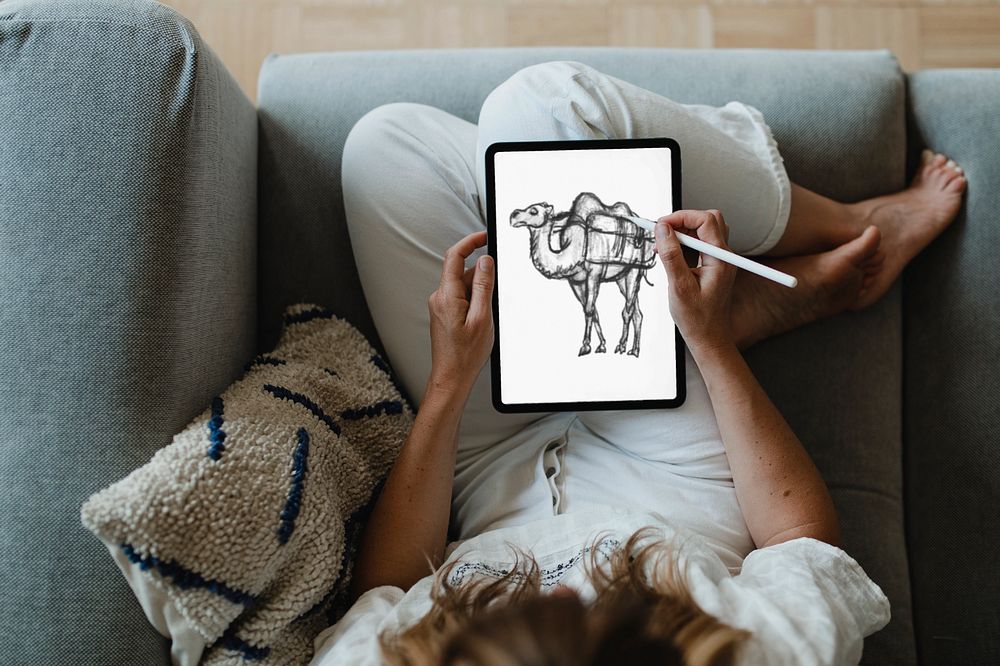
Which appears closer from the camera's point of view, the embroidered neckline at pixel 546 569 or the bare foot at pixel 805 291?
the embroidered neckline at pixel 546 569

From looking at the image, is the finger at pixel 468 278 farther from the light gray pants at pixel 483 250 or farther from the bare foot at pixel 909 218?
the bare foot at pixel 909 218

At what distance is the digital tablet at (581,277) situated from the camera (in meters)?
0.84

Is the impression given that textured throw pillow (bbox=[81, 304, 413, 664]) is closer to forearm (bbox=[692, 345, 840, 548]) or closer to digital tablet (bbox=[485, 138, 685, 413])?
digital tablet (bbox=[485, 138, 685, 413])

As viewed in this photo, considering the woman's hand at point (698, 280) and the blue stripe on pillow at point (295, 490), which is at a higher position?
the woman's hand at point (698, 280)

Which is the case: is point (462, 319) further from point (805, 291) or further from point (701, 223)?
point (805, 291)

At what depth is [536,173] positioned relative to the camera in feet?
2.73

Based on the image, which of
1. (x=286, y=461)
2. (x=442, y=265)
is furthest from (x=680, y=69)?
(x=286, y=461)

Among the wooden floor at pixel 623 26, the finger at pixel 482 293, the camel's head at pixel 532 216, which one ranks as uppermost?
the wooden floor at pixel 623 26

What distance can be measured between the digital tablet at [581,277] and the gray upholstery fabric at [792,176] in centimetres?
23

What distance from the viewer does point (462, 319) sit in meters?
0.80

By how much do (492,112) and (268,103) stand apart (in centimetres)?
35

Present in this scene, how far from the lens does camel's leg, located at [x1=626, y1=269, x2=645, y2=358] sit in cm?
85

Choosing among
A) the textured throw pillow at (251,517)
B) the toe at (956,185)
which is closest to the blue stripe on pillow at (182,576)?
the textured throw pillow at (251,517)

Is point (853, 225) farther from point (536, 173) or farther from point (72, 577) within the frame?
point (72, 577)
